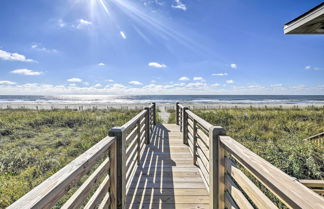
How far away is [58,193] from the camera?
3.29 feet

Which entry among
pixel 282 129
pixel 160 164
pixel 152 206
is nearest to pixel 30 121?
pixel 160 164

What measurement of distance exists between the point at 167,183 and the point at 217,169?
4.92ft

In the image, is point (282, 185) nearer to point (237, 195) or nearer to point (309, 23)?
point (237, 195)

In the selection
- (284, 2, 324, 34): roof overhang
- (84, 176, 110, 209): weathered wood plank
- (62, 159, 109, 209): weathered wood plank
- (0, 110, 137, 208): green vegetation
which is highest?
(284, 2, 324, 34): roof overhang

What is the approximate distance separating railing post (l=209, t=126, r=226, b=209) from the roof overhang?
196 cm

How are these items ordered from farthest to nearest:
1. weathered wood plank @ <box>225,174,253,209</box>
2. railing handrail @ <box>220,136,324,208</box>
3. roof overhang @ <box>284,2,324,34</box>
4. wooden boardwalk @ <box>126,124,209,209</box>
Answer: wooden boardwalk @ <box>126,124,209,209</box> < roof overhang @ <box>284,2,324,34</box> < weathered wood plank @ <box>225,174,253,209</box> < railing handrail @ <box>220,136,324,208</box>

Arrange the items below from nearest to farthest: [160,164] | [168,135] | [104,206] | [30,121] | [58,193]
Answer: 1. [58,193]
2. [104,206]
3. [160,164]
4. [168,135]
5. [30,121]

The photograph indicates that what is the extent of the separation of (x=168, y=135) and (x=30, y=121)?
9306mm

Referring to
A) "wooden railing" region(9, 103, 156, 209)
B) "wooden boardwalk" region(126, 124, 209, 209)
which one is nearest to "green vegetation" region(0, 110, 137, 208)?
"wooden boardwalk" region(126, 124, 209, 209)

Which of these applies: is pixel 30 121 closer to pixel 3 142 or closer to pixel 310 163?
pixel 3 142

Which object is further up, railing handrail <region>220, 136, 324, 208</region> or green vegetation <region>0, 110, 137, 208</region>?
railing handrail <region>220, 136, 324, 208</region>

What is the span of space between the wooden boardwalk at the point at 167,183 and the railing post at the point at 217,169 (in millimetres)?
652

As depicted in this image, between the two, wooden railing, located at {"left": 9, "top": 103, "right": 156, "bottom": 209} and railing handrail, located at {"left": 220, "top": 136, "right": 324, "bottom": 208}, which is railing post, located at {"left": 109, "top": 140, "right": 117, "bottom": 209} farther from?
railing handrail, located at {"left": 220, "top": 136, "right": 324, "bottom": 208}

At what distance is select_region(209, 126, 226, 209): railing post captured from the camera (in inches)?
77.2
